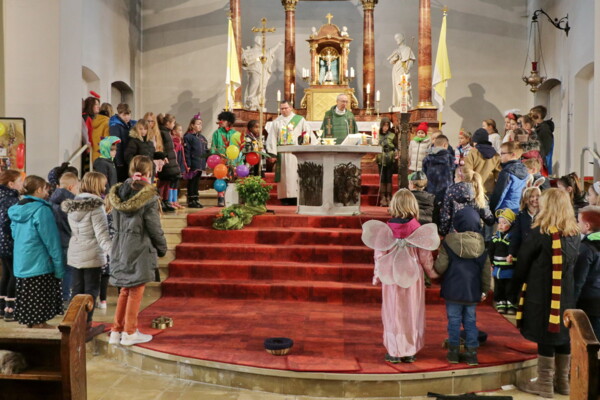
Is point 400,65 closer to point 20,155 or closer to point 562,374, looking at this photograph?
point 20,155

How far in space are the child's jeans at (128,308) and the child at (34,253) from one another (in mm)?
654

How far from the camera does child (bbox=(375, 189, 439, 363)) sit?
4.96 m

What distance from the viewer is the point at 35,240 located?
5711 mm

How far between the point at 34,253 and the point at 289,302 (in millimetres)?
2642

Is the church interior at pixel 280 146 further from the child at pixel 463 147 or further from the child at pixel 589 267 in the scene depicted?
the child at pixel 463 147

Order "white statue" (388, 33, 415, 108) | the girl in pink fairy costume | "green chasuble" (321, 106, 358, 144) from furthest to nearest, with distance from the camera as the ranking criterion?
"white statue" (388, 33, 415, 108)
"green chasuble" (321, 106, 358, 144)
the girl in pink fairy costume

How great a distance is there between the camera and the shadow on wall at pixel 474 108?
14.9 m

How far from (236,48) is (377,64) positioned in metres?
3.48

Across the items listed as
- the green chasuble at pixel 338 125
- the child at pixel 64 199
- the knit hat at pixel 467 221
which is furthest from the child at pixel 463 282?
the green chasuble at pixel 338 125

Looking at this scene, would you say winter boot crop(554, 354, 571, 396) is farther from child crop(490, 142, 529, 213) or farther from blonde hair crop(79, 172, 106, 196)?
blonde hair crop(79, 172, 106, 196)

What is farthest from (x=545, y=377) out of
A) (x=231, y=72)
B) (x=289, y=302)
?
(x=231, y=72)

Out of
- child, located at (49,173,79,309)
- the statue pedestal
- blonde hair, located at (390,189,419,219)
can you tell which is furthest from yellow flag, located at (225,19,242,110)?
blonde hair, located at (390,189,419,219)

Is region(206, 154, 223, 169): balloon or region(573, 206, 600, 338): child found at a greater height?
region(206, 154, 223, 169): balloon

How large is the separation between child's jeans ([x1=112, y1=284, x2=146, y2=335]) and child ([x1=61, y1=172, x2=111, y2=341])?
12.4 inches
